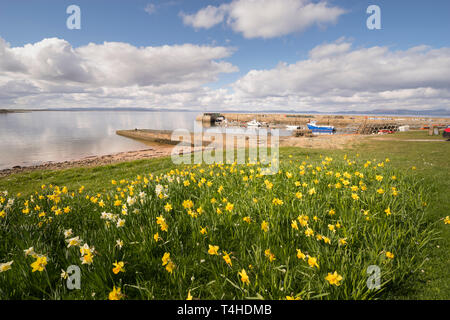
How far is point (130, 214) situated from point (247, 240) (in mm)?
2077

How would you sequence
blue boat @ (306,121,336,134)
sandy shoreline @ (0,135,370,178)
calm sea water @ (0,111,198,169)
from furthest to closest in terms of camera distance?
1. blue boat @ (306,121,336,134)
2. calm sea water @ (0,111,198,169)
3. sandy shoreline @ (0,135,370,178)

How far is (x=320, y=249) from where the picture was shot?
2.75m

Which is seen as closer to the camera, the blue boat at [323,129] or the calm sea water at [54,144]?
the calm sea water at [54,144]

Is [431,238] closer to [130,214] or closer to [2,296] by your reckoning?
[130,214]

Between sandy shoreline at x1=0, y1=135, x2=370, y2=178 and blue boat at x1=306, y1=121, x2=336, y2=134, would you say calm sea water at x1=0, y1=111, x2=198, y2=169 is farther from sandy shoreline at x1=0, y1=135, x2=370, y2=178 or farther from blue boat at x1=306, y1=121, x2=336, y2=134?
blue boat at x1=306, y1=121, x2=336, y2=134

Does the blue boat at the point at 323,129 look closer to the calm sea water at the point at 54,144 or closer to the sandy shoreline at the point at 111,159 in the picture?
the sandy shoreline at the point at 111,159

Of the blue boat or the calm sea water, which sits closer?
the calm sea water

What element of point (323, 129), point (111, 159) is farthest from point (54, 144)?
point (323, 129)

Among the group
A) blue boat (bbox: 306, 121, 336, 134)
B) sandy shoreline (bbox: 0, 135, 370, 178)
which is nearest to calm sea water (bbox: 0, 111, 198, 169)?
sandy shoreline (bbox: 0, 135, 370, 178)

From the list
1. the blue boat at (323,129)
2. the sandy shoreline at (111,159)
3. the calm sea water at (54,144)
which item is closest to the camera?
the sandy shoreline at (111,159)

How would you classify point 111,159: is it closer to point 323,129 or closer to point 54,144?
point 54,144

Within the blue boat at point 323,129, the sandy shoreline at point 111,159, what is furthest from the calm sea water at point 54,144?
the blue boat at point 323,129
